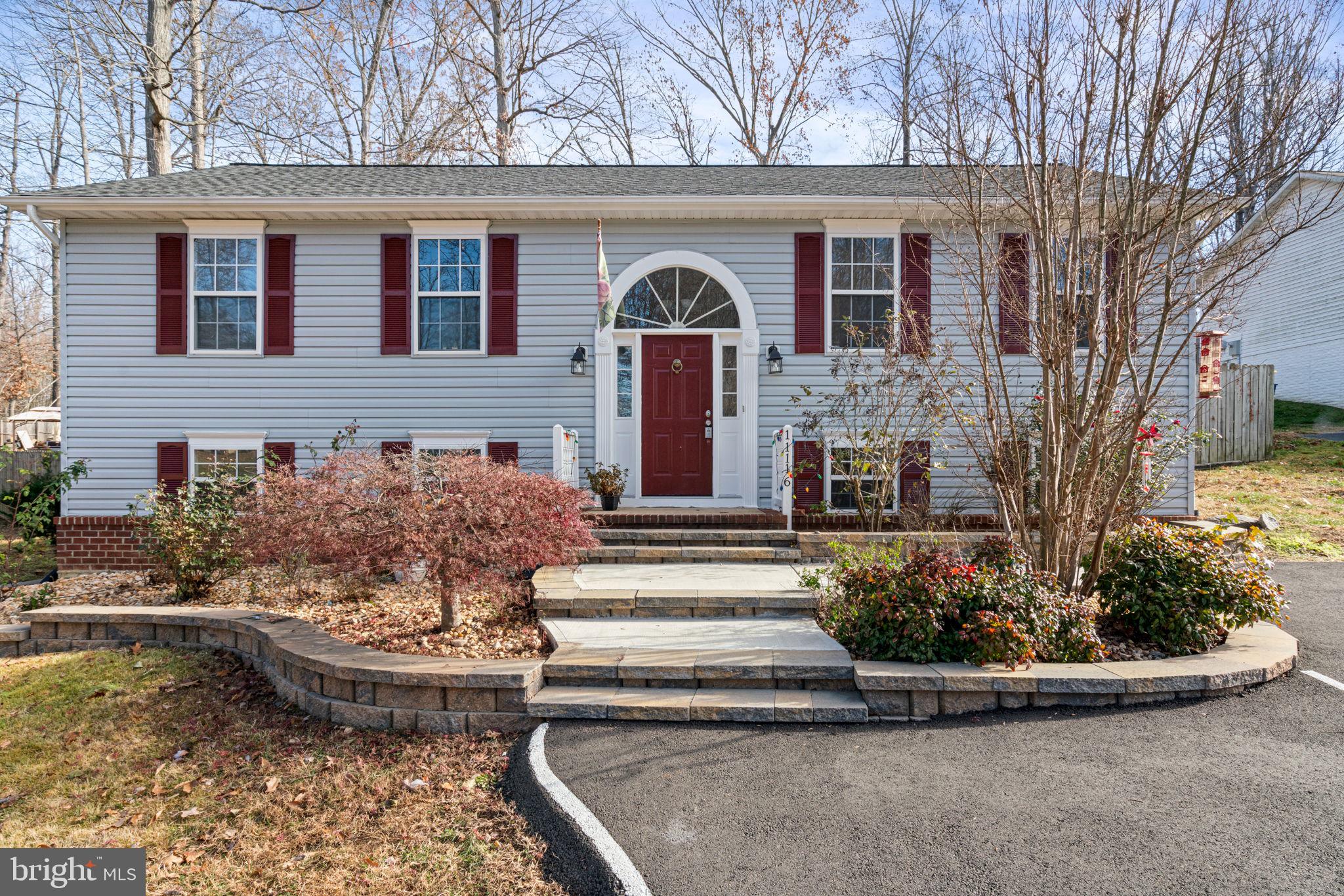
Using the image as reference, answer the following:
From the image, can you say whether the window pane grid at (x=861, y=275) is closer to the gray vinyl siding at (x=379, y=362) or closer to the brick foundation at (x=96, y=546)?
the gray vinyl siding at (x=379, y=362)

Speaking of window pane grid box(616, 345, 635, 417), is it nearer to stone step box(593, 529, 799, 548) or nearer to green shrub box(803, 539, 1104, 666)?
stone step box(593, 529, 799, 548)

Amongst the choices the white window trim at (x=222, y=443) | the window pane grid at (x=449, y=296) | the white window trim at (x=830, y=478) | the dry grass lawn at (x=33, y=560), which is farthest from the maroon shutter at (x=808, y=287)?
the dry grass lawn at (x=33, y=560)

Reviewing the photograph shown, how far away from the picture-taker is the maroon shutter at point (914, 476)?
28.7ft

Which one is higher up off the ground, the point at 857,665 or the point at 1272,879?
the point at 857,665

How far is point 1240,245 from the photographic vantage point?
5035 millimetres

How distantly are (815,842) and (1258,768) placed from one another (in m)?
2.18

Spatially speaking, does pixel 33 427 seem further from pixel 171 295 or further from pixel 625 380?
pixel 625 380

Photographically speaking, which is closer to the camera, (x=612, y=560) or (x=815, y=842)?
(x=815, y=842)

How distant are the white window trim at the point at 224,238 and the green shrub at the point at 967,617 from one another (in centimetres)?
781

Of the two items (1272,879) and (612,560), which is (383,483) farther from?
(1272,879)

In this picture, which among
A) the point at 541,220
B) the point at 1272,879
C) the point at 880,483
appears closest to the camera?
the point at 1272,879

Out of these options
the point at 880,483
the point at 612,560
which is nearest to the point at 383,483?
the point at 612,560

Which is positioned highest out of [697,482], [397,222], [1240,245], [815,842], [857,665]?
[397,222]
